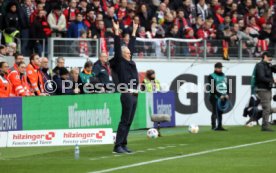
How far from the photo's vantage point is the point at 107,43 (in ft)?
Answer: 99.7

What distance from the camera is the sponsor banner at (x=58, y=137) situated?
2084 centimetres

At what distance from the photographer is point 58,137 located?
21.0 m

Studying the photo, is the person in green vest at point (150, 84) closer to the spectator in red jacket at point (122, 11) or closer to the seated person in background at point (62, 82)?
the spectator in red jacket at point (122, 11)

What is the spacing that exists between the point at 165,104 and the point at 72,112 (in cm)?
568

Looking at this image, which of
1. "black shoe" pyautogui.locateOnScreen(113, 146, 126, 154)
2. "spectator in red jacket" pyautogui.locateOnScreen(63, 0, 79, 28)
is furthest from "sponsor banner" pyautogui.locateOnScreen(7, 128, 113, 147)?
"spectator in red jacket" pyautogui.locateOnScreen(63, 0, 79, 28)

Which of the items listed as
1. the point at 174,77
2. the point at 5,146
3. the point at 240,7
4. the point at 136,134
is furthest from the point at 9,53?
the point at 240,7

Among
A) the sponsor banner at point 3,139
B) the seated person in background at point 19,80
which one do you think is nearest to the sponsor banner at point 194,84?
the seated person in background at point 19,80

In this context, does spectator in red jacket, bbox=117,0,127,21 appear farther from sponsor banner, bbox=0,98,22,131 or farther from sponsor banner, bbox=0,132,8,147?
sponsor banner, bbox=0,132,8,147

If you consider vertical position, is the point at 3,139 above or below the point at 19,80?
below

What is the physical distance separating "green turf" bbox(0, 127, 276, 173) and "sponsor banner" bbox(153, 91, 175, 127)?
5.85 metres

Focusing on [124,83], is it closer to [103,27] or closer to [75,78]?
[75,78]

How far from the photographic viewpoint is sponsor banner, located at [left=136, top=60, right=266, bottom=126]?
3281 centimetres

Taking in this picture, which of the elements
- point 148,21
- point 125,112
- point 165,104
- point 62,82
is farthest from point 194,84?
point 125,112

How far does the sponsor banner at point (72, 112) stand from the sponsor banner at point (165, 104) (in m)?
1.49
